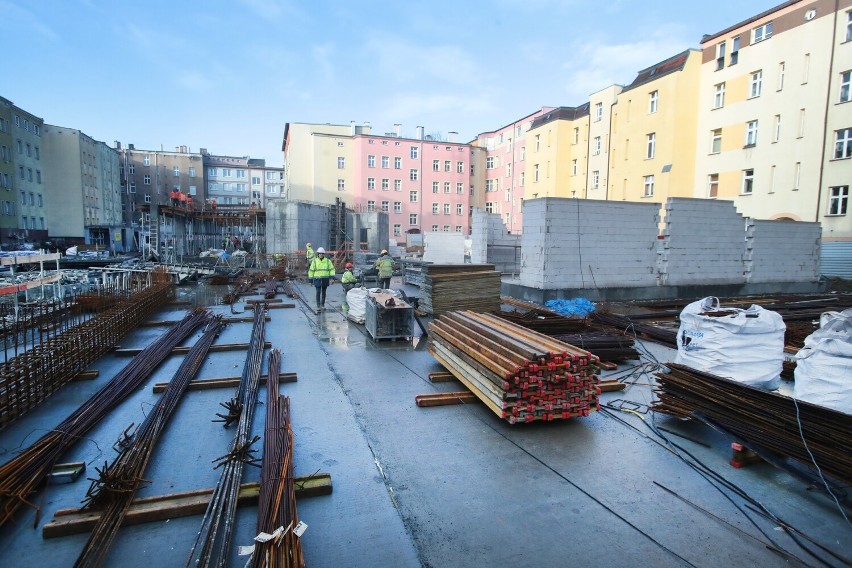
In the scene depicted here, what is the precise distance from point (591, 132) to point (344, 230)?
2186 centimetres

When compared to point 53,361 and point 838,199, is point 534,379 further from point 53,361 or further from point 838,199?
point 838,199

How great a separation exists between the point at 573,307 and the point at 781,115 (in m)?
21.2

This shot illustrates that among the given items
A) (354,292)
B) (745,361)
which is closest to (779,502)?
(745,361)

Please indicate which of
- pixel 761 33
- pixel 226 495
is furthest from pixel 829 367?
pixel 761 33

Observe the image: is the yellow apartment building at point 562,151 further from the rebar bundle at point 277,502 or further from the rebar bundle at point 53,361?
the rebar bundle at point 277,502

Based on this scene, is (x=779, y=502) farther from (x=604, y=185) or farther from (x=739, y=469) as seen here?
(x=604, y=185)

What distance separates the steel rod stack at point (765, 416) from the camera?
370 cm

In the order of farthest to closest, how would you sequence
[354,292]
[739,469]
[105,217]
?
1. [105,217]
2. [354,292]
3. [739,469]

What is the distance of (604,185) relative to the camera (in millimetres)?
36188

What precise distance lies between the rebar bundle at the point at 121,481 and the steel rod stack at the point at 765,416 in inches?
210

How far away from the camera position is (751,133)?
2584 centimetres

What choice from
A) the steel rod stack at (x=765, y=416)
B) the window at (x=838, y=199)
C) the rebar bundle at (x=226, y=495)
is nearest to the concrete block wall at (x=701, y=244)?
the window at (x=838, y=199)

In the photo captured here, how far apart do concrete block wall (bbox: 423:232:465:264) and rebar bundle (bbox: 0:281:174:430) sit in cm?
1531

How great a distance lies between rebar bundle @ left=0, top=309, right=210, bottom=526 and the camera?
3.68m
